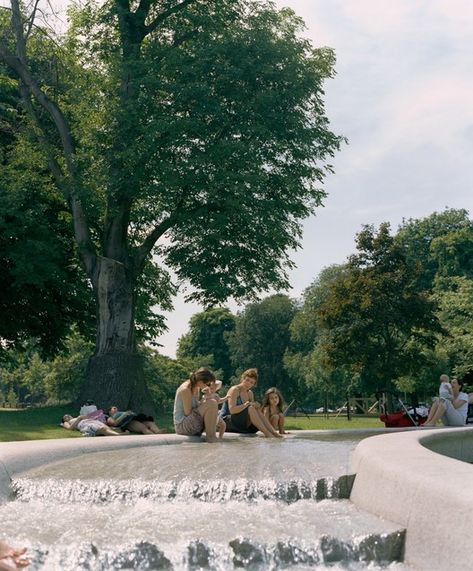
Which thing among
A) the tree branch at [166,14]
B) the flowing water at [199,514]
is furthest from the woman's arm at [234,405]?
the tree branch at [166,14]

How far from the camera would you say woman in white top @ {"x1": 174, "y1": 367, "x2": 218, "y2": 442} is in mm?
14398

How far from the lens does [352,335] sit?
41750mm

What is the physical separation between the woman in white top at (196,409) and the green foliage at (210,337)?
9058 cm

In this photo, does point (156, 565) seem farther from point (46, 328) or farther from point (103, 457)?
point (46, 328)

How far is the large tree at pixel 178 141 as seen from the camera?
25.9 meters

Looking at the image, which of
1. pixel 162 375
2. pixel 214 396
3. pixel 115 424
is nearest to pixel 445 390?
pixel 214 396

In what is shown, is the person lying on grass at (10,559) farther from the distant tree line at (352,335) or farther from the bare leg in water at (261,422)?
the distant tree line at (352,335)

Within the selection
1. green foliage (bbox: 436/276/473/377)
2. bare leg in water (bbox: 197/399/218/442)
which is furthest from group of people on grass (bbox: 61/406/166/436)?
green foliage (bbox: 436/276/473/377)

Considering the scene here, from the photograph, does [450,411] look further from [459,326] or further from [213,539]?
[459,326]

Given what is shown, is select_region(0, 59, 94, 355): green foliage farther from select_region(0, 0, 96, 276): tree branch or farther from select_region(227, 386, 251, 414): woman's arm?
select_region(227, 386, 251, 414): woman's arm

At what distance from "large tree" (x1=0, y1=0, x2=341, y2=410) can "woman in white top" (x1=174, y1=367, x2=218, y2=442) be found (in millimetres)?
11256

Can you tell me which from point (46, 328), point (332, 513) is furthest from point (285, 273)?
point (332, 513)

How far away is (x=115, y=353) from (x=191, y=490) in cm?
1767

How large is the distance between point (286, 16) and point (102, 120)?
7.19m
